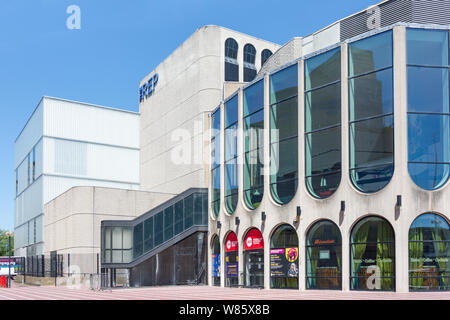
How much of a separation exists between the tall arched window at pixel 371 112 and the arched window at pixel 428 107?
36.4 inches

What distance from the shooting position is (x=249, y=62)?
176 ft

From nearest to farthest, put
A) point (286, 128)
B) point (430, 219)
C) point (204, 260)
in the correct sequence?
1. point (430, 219)
2. point (286, 128)
3. point (204, 260)

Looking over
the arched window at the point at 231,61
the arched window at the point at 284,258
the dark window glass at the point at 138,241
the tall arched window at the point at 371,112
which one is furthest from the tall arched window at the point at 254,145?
the arched window at the point at 231,61

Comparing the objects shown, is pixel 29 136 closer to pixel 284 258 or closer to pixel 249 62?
pixel 249 62

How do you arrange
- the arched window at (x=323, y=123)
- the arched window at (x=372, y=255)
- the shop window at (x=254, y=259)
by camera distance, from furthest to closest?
the shop window at (x=254, y=259), the arched window at (x=323, y=123), the arched window at (x=372, y=255)

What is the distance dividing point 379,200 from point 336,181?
2.84 meters

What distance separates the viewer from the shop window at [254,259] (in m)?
34.7

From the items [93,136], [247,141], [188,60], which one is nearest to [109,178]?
[93,136]

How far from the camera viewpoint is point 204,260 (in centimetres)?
4394

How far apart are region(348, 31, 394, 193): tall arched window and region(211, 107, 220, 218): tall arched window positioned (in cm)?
1421

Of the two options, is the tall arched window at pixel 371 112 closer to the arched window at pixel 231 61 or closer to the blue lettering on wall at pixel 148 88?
the arched window at pixel 231 61

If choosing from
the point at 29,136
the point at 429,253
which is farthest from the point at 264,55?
the point at 29,136

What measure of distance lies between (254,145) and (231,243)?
22.2 ft
